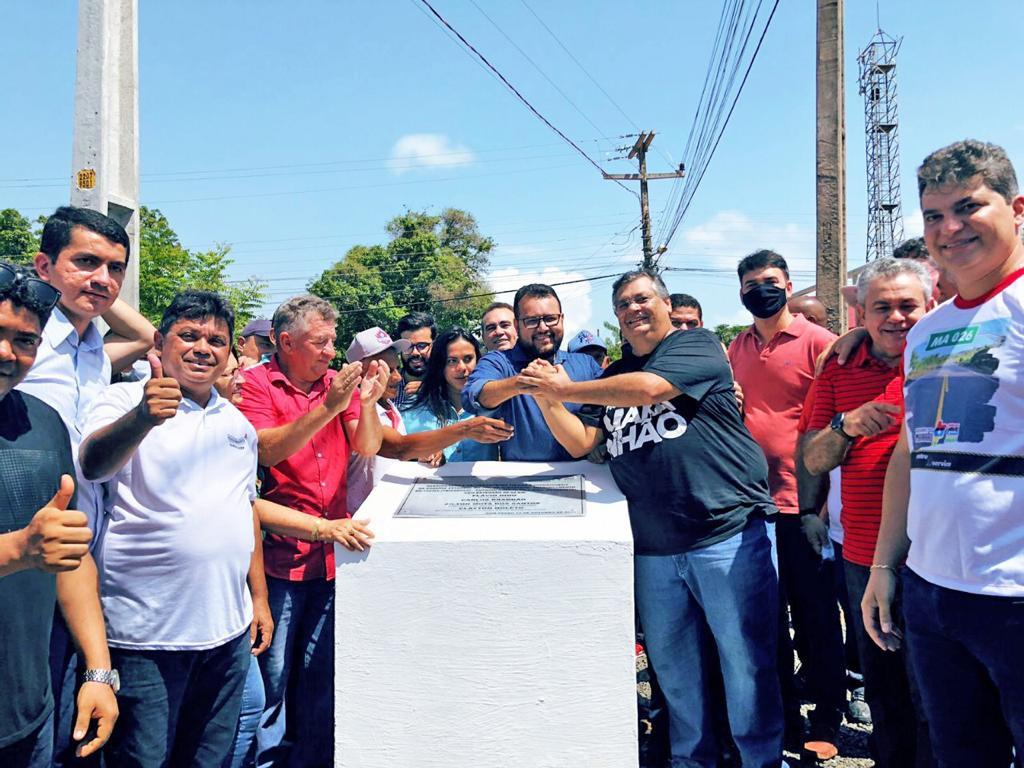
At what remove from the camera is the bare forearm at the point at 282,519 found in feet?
8.81

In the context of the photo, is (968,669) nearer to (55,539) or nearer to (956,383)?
(956,383)

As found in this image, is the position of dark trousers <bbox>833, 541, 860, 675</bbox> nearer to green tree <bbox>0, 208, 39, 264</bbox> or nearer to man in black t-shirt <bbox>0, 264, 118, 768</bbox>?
man in black t-shirt <bbox>0, 264, 118, 768</bbox>

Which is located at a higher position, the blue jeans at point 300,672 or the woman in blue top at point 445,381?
the woman in blue top at point 445,381

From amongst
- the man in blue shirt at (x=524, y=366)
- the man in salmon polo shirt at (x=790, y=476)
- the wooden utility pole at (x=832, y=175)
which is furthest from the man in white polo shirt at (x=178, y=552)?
the wooden utility pole at (x=832, y=175)

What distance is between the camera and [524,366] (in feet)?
11.0

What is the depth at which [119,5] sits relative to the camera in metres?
4.25

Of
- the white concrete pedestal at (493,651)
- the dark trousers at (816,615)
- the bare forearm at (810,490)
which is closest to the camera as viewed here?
the white concrete pedestal at (493,651)

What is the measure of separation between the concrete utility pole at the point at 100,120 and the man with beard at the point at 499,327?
202cm

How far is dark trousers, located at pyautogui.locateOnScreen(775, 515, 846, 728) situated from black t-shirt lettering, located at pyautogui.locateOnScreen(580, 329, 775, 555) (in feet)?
2.78

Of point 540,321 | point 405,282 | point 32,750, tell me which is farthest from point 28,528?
point 405,282

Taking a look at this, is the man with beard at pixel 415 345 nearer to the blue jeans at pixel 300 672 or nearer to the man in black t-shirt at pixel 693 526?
the blue jeans at pixel 300 672

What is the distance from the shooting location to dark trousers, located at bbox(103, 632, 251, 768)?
86.3 inches

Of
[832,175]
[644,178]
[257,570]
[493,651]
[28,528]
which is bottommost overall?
[493,651]

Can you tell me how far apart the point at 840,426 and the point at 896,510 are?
0.42 meters
